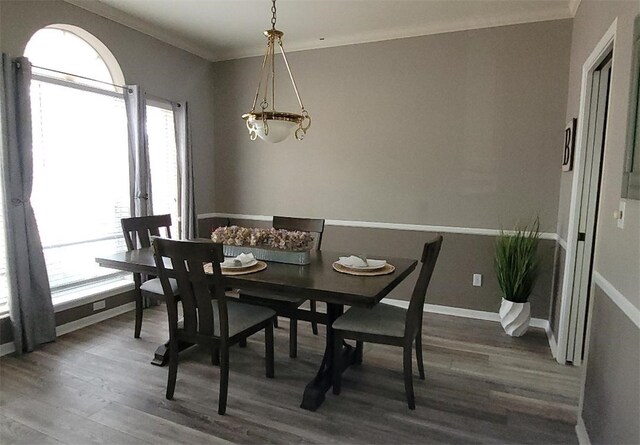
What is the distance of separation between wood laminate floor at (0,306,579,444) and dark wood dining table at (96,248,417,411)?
119 millimetres

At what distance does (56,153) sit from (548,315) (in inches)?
175

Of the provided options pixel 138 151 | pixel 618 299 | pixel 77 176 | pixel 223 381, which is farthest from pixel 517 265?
pixel 77 176

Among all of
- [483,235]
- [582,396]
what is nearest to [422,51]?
[483,235]

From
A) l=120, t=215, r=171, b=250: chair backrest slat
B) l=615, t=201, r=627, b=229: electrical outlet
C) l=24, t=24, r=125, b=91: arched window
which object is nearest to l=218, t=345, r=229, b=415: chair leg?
l=120, t=215, r=171, b=250: chair backrest slat

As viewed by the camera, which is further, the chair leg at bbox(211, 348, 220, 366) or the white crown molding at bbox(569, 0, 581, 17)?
the white crown molding at bbox(569, 0, 581, 17)

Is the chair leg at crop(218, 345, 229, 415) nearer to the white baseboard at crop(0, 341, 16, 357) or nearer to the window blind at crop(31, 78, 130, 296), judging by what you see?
the white baseboard at crop(0, 341, 16, 357)

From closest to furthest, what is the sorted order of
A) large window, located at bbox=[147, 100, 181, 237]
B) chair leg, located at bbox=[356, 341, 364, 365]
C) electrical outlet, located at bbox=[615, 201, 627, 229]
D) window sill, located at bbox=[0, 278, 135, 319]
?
electrical outlet, located at bbox=[615, 201, 627, 229] < chair leg, located at bbox=[356, 341, 364, 365] < window sill, located at bbox=[0, 278, 135, 319] < large window, located at bbox=[147, 100, 181, 237]

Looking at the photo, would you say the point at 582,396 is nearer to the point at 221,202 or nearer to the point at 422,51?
the point at 422,51

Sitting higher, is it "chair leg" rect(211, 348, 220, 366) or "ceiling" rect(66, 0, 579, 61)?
"ceiling" rect(66, 0, 579, 61)

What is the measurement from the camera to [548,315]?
11.7 feet

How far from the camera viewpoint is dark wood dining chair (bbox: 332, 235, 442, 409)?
223 centimetres

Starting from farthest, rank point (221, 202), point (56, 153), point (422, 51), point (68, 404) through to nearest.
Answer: point (221, 202) < point (422, 51) < point (56, 153) < point (68, 404)

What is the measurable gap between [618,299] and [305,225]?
7.22 ft

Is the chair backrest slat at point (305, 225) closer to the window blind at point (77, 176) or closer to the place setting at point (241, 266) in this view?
the place setting at point (241, 266)
